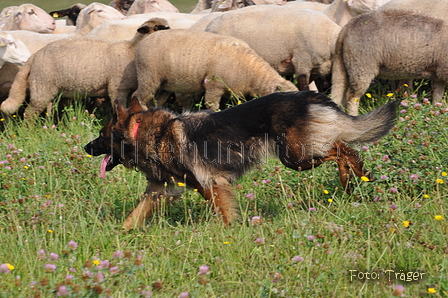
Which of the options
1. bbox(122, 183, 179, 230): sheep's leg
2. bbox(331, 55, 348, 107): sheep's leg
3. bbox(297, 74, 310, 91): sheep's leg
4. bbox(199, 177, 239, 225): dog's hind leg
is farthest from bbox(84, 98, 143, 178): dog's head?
bbox(297, 74, 310, 91): sheep's leg

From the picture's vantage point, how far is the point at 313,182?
4723mm

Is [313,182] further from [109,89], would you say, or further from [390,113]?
[109,89]

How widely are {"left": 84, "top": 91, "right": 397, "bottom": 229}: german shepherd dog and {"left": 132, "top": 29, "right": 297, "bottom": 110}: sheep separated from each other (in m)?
2.78

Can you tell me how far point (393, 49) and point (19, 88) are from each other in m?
5.15

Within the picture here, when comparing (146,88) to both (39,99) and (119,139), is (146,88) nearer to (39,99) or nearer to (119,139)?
(39,99)

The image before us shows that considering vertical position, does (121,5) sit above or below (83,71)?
below

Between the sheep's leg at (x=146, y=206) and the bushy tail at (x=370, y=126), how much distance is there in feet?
4.68

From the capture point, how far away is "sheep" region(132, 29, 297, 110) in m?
7.45

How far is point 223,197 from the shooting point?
4.44 m

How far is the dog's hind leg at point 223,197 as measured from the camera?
→ 4391 millimetres

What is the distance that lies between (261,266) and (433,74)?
4411 mm

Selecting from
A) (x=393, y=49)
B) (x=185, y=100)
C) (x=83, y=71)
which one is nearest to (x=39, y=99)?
(x=83, y=71)

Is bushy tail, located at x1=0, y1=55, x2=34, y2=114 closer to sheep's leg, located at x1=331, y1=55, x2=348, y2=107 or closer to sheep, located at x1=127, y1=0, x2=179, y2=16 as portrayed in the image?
sheep's leg, located at x1=331, y1=55, x2=348, y2=107

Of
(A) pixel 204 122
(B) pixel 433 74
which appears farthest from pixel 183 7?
(A) pixel 204 122
